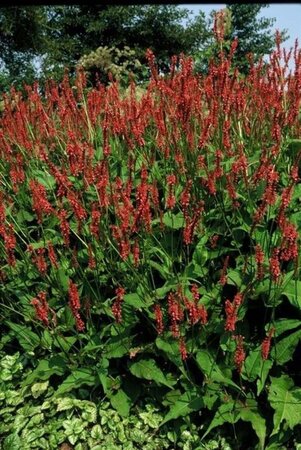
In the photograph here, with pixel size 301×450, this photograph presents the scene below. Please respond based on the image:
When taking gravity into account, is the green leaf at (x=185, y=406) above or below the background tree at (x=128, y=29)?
below

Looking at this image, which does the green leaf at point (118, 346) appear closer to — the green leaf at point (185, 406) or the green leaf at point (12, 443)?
the green leaf at point (185, 406)

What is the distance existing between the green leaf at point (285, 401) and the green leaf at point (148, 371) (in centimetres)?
55

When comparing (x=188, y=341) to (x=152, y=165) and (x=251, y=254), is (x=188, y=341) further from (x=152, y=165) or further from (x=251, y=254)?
(x=152, y=165)

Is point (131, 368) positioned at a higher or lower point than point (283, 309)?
lower

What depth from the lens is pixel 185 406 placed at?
318 centimetres

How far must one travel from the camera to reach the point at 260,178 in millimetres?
3236

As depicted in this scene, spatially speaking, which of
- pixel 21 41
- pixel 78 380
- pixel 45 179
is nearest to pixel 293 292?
pixel 78 380

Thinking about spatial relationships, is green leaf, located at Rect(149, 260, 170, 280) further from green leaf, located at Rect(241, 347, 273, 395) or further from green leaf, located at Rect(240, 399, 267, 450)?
green leaf, located at Rect(240, 399, 267, 450)

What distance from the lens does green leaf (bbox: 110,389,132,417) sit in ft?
11.0

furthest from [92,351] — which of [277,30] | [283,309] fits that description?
[277,30]

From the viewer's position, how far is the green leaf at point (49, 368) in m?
3.49

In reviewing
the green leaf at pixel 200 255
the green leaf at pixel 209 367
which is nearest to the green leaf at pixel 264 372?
the green leaf at pixel 209 367

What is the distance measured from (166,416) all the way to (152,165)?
60.7 inches

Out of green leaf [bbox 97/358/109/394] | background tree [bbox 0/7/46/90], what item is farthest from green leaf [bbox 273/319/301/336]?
background tree [bbox 0/7/46/90]
